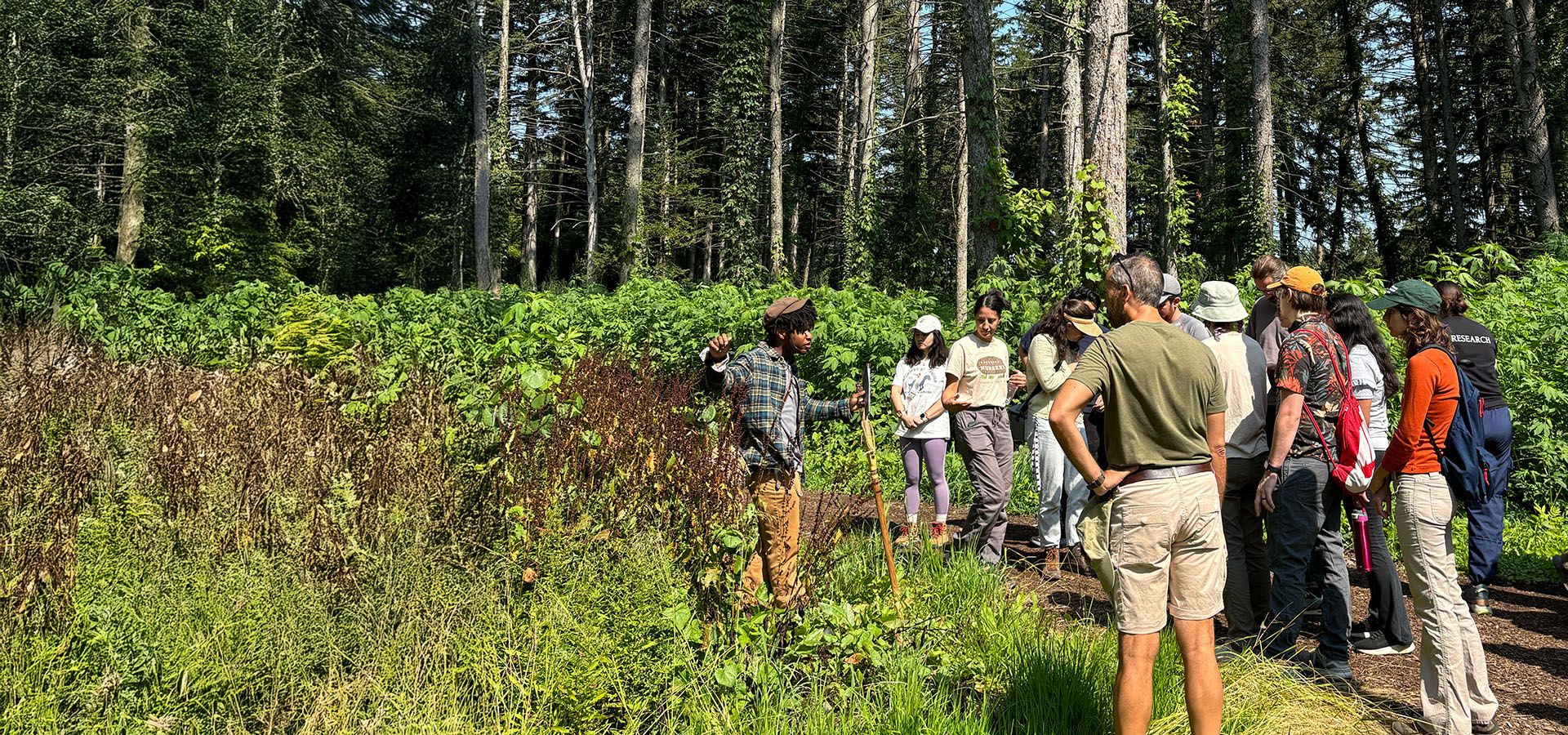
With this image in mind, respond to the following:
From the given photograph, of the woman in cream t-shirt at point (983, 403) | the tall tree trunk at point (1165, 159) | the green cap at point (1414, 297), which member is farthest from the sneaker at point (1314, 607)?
the tall tree trunk at point (1165, 159)

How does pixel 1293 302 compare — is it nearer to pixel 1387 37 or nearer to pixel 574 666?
pixel 574 666

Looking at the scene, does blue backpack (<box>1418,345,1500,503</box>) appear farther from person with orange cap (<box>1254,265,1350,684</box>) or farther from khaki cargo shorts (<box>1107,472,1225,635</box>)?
khaki cargo shorts (<box>1107,472,1225,635</box>)

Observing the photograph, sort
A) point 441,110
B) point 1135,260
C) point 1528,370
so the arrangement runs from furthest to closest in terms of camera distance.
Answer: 1. point 441,110
2. point 1528,370
3. point 1135,260

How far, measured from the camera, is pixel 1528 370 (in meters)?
7.27

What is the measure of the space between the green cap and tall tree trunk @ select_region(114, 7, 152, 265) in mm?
24413

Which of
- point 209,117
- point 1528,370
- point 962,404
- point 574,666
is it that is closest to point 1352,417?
point 962,404

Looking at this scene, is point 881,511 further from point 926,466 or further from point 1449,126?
point 1449,126

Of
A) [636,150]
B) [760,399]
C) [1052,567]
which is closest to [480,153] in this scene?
[636,150]

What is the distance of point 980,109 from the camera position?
10.6 metres

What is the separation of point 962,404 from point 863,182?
58.6ft

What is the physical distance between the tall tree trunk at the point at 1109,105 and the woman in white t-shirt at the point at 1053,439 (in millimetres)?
2403

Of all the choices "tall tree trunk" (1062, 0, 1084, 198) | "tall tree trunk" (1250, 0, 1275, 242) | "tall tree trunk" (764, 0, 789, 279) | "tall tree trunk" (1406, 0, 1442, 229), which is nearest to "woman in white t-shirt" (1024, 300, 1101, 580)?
"tall tree trunk" (1062, 0, 1084, 198)

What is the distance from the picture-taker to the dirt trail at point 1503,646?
4055 mm

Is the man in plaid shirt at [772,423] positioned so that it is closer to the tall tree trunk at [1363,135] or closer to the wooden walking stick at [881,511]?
the wooden walking stick at [881,511]
